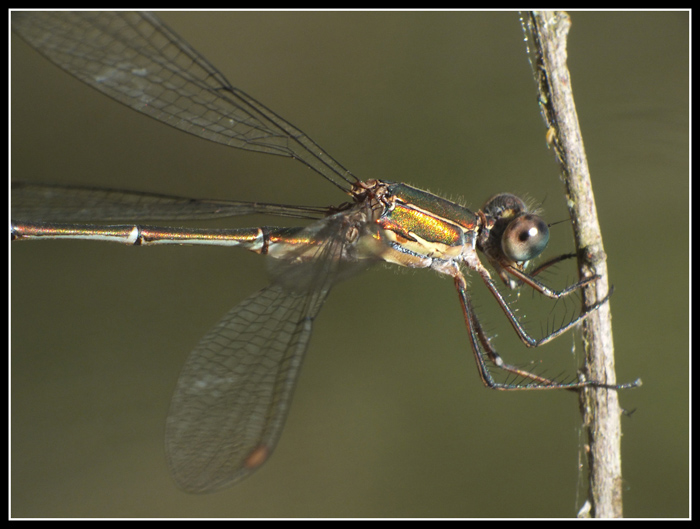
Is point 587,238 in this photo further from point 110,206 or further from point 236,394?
point 110,206

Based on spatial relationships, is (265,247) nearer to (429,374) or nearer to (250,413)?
(250,413)

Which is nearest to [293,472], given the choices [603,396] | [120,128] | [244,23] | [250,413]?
[250,413]

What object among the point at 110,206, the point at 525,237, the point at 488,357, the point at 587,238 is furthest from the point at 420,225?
the point at 110,206

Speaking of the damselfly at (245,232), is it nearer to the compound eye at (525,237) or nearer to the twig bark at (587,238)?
the compound eye at (525,237)

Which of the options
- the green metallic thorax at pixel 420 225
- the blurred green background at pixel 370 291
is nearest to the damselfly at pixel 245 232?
the green metallic thorax at pixel 420 225

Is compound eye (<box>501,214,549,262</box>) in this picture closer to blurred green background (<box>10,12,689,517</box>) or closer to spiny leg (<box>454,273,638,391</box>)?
spiny leg (<box>454,273,638,391</box>)

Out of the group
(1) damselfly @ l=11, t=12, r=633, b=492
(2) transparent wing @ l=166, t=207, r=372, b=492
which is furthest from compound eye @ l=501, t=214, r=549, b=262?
(2) transparent wing @ l=166, t=207, r=372, b=492

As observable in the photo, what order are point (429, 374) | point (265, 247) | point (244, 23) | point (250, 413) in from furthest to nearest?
point (244, 23), point (429, 374), point (265, 247), point (250, 413)
